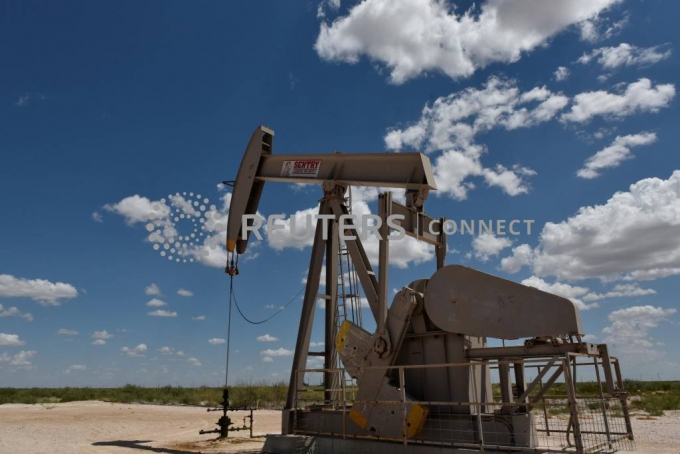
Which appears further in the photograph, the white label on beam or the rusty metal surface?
the white label on beam

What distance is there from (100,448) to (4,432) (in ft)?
15.3

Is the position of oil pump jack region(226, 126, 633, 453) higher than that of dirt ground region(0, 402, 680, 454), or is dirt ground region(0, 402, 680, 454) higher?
oil pump jack region(226, 126, 633, 453)

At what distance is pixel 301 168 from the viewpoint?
32.4 ft

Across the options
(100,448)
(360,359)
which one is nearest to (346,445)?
(360,359)

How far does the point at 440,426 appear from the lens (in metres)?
6.34

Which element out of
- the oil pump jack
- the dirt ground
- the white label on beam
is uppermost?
the white label on beam

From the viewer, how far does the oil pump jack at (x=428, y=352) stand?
19.1 ft

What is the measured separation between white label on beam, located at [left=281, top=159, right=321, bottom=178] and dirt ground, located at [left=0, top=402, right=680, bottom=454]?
4983 mm

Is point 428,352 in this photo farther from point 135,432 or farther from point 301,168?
point 135,432

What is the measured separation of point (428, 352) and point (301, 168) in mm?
4456

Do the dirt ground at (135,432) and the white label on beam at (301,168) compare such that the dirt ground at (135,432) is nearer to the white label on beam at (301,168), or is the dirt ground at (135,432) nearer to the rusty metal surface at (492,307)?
the rusty metal surface at (492,307)

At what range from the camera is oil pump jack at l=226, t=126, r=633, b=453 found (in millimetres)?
5828

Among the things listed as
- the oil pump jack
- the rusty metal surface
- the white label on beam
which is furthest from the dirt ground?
the white label on beam

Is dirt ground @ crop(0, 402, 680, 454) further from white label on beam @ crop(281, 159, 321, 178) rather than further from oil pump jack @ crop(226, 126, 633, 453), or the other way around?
white label on beam @ crop(281, 159, 321, 178)
